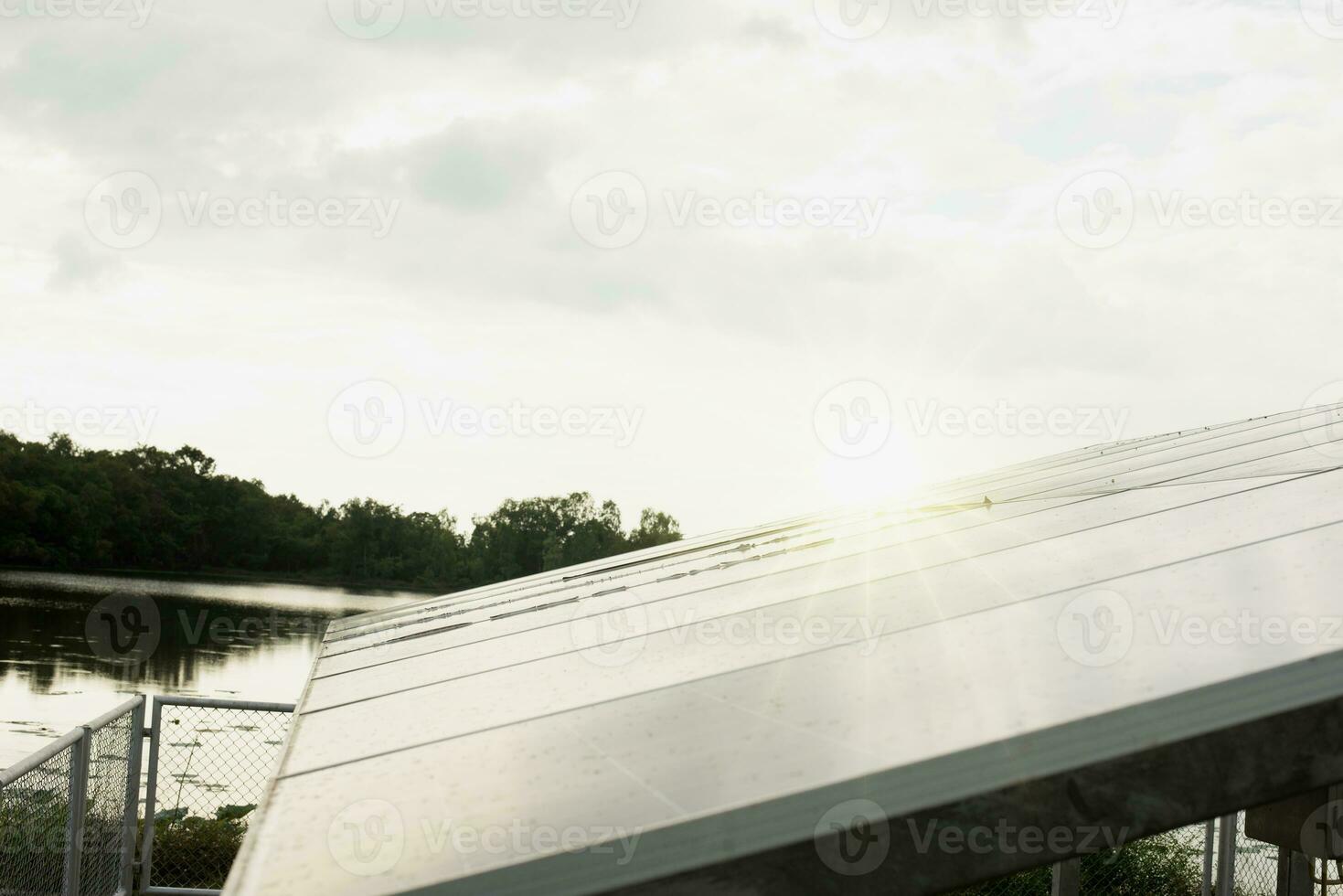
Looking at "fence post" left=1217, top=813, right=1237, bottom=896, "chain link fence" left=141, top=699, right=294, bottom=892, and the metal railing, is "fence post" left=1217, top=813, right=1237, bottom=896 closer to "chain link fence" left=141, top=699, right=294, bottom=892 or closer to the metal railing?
"chain link fence" left=141, top=699, right=294, bottom=892

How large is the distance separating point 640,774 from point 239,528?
119 meters

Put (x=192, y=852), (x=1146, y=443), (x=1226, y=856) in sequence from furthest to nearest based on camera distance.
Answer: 1. (x=1146, y=443)
2. (x=192, y=852)
3. (x=1226, y=856)

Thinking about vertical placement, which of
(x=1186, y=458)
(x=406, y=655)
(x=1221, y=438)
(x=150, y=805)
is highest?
(x=1221, y=438)

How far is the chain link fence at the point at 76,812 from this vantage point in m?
6.42

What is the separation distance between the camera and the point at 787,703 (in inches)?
127

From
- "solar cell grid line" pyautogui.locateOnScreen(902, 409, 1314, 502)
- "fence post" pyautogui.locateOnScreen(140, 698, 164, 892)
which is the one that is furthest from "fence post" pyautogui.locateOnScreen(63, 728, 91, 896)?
"solar cell grid line" pyautogui.locateOnScreen(902, 409, 1314, 502)

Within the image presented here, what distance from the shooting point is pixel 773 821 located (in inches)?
97.2

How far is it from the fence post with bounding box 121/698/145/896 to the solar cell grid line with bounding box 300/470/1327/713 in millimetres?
2728

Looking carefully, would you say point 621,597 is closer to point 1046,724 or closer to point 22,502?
point 1046,724

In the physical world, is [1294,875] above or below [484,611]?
below

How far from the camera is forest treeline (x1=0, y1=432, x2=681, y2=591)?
9738 centimetres

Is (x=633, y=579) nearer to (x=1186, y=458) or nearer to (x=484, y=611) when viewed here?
(x=484, y=611)

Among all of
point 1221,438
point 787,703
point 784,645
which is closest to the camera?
point 787,703

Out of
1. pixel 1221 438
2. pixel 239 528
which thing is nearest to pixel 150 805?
pixel 1221 438
